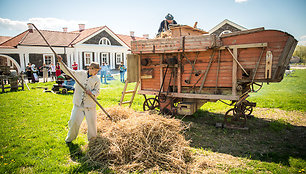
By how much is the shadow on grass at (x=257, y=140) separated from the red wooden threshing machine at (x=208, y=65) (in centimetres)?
55

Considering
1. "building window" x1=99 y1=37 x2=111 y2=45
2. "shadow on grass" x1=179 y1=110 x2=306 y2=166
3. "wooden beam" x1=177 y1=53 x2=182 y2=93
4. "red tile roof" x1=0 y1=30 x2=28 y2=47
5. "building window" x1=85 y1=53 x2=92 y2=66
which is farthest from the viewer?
"building window" x1=99 y1=37 x2=111 y2=45

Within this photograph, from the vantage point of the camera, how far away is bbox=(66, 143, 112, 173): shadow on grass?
13.1ft

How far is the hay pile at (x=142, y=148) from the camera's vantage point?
4.06m

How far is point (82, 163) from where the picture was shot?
425 cm

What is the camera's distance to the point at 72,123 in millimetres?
5031

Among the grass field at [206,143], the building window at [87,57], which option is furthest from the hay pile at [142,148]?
the building window at [87,57]

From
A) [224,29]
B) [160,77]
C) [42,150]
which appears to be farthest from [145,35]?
[42,150]

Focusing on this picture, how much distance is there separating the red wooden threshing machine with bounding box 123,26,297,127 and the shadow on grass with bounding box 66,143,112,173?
3.42 m

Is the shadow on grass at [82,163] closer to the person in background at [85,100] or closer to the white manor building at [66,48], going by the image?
the person in background at [85,100]

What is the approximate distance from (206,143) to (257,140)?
145cm

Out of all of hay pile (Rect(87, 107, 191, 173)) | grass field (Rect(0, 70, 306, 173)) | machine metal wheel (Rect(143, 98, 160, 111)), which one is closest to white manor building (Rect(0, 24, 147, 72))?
grass field (Rect(0, 70, 306, 173))

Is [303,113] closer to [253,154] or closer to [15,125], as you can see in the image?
[253,154]

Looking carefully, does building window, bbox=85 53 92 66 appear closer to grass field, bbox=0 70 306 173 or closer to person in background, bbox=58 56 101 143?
grass field, bbox=0 70 306 173

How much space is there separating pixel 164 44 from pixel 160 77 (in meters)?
1.22
